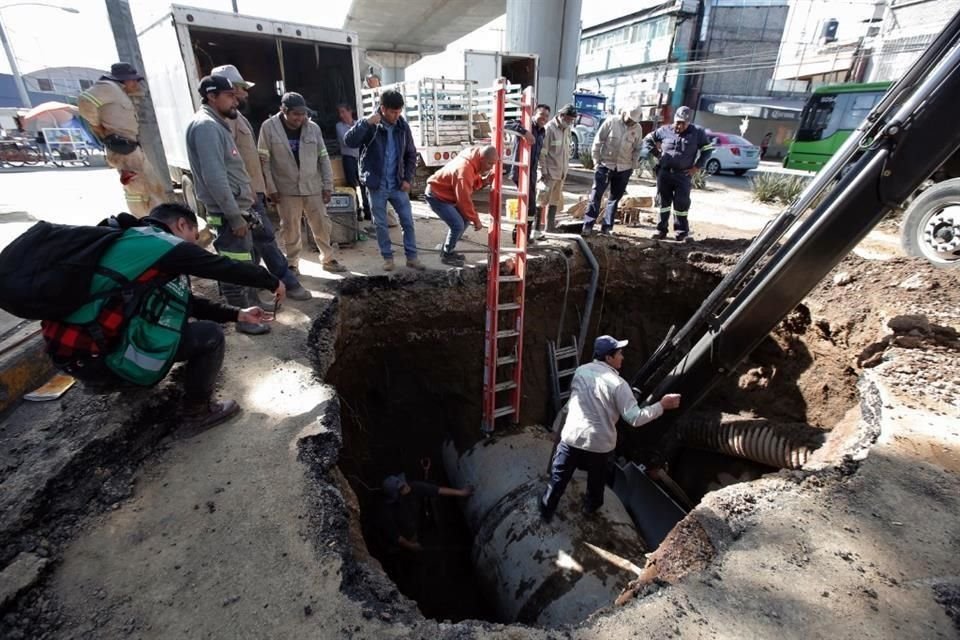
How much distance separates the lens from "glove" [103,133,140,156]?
4.77 meters

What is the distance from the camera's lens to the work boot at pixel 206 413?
8.96 ft

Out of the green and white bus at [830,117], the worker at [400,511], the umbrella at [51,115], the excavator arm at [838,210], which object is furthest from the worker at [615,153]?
the umbrella at [51,115]

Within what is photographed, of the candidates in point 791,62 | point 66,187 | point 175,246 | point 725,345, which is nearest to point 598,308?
point 725,345

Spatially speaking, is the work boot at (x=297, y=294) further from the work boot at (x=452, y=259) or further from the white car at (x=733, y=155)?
the white car at (x=733, y=155)

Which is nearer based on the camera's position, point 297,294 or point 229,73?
point 229,73

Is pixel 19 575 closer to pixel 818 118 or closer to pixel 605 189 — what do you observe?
pixel 605 189

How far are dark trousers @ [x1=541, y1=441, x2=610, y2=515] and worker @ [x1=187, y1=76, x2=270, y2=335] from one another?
8.23ft

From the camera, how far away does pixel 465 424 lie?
224 inches

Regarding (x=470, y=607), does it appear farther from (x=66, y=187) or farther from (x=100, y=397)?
(x=66, y=187)

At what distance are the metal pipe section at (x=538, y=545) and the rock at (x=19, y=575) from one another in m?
2.71

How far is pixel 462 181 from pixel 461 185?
0.04m

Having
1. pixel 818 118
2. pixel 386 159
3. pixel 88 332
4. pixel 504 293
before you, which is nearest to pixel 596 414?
pixel 504 293

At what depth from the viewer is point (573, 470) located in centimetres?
364

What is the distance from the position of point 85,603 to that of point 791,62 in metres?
33.5
